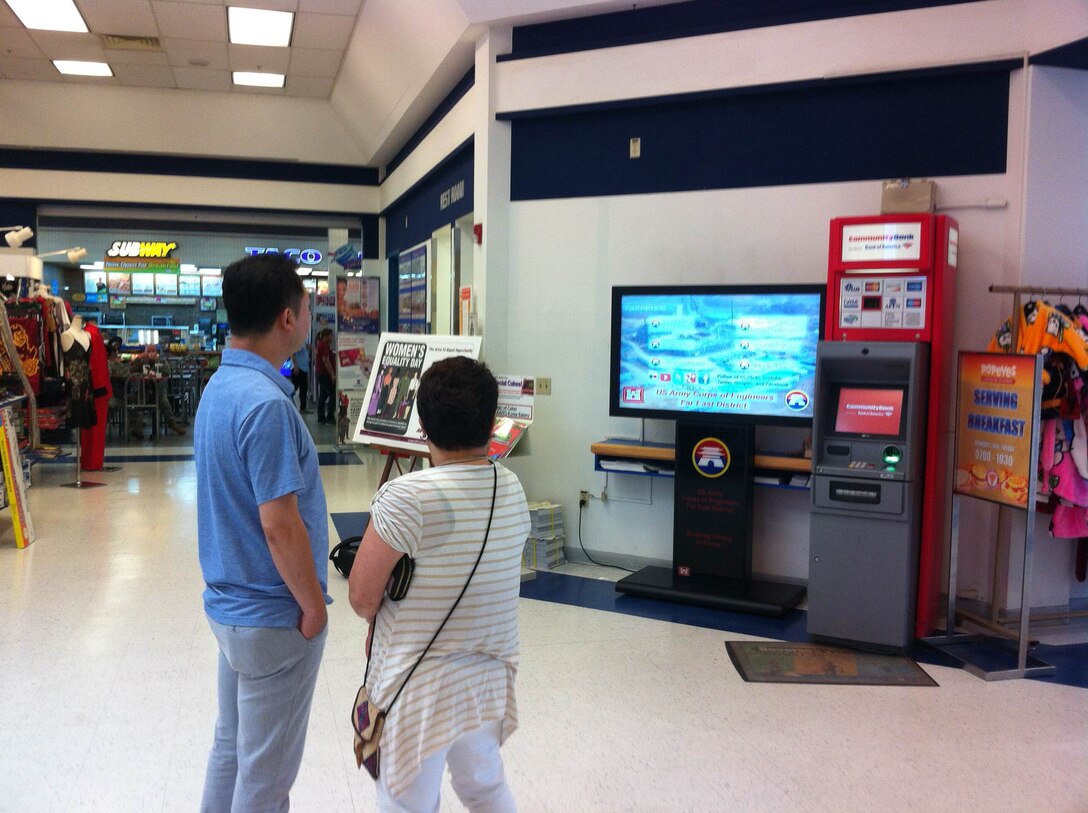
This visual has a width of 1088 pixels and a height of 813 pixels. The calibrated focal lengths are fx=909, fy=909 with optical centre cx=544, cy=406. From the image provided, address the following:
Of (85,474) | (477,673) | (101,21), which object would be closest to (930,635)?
(477,673)

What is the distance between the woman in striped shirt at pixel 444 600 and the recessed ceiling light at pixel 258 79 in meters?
9.35

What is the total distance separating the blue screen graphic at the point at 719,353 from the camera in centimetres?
493

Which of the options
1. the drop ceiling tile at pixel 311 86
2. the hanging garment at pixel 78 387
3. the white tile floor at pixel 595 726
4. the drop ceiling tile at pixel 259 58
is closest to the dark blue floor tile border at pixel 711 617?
the white tile floor at pixel 595 726

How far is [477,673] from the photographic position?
6.10ft

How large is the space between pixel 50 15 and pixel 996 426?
27.9 feet

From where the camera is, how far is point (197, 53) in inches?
365

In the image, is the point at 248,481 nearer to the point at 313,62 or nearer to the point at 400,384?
the point at 400,384

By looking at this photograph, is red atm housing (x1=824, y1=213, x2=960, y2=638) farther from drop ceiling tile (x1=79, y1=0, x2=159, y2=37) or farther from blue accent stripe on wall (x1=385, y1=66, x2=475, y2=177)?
drop ceiling tile (x1=79, y1=0, x2=159, y2=37)

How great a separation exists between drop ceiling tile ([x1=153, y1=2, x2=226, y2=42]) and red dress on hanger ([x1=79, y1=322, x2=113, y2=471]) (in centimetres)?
291

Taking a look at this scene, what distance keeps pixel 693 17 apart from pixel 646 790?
4.34 metres

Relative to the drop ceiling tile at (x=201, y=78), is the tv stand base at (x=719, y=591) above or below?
below

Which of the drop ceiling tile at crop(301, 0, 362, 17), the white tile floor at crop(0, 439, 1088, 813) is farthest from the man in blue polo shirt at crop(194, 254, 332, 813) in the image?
the drop ceiling tile at crop(301, 0, 362, 17)

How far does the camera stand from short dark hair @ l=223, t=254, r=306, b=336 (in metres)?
1.87

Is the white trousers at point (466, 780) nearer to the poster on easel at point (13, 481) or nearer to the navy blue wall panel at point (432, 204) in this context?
the poster on easel at point (13, 481)
